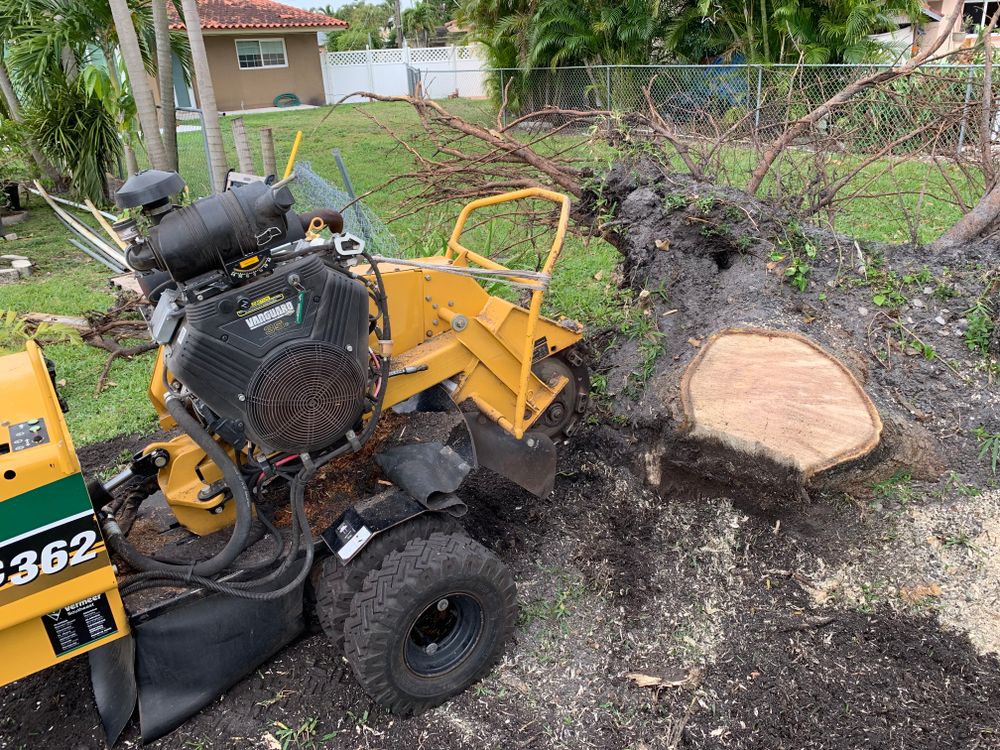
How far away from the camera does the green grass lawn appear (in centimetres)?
557

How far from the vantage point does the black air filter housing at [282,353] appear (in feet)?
8.48

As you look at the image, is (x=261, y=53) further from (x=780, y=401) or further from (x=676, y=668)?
(x=676, y=668)

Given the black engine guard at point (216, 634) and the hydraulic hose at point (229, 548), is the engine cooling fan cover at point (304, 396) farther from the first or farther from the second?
the black engine guard at point (216, 634)

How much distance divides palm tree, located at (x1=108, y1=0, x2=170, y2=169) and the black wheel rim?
7.55 metres

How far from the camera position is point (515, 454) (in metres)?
3.63

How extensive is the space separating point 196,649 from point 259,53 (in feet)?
101

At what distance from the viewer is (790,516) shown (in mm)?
3631

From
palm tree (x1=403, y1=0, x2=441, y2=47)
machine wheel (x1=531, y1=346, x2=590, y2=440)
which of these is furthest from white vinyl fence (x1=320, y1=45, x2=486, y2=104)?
machine wheel (x1=531, y1=346, x2=590, y2=440)

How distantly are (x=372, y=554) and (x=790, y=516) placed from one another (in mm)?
1949

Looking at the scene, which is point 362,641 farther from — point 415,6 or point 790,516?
point 415,6

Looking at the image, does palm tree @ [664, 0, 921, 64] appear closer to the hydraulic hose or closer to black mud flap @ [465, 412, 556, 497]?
black mud flap @ [465, 412, 556, 497]

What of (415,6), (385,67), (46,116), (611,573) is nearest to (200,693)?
(611,573)

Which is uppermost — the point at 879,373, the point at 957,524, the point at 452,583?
the point at 879,373

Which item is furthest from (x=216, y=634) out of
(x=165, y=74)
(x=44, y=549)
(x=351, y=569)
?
(x=165, y=74)
